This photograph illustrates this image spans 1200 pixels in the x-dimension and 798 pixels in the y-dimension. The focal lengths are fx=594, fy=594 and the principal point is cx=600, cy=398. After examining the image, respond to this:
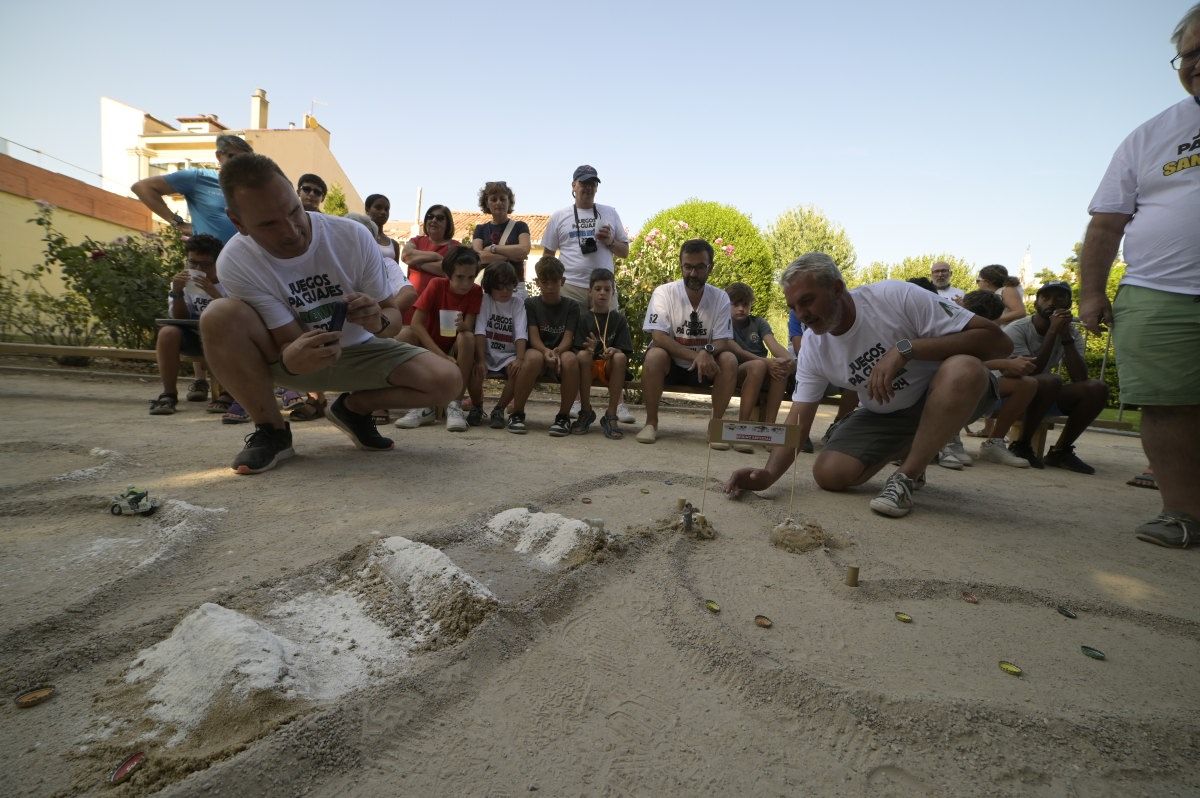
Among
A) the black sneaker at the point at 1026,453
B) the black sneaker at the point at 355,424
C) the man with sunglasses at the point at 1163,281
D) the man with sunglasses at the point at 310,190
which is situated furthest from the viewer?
the man with sunglasses at the point at 310,190

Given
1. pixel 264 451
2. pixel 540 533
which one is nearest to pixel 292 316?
pixel 264 451

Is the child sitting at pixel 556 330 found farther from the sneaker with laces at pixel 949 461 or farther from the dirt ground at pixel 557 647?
the sneaker with laces at pixel 949 461

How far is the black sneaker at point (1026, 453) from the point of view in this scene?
4.50 m

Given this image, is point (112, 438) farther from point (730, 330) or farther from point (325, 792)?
point (730, 330)

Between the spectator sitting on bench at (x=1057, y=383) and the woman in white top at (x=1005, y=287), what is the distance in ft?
2.01

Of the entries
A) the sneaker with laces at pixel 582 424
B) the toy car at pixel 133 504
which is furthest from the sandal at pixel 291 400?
the toy car at pixel 133 504

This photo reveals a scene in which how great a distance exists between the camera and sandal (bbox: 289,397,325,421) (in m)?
4.41

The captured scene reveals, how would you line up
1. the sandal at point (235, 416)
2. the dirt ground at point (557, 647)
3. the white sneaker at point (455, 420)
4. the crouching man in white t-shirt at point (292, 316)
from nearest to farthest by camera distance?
1. the dirt ground at point (557, 647)
2. the crouching man in white t-shirt at point (292, 316)
3. the sandal at point (235, 416)
4. the white sneaker at point (455, 420)

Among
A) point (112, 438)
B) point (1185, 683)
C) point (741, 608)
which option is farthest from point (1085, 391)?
point (112, 438)

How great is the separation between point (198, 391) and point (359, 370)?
114 inches

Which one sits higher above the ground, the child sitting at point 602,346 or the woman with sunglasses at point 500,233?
the woman with sunglasses at point 500,233

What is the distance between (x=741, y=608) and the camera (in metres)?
1.65

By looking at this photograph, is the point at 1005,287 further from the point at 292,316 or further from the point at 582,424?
the point at 292,316

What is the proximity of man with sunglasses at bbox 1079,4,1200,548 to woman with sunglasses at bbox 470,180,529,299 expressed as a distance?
406cm
